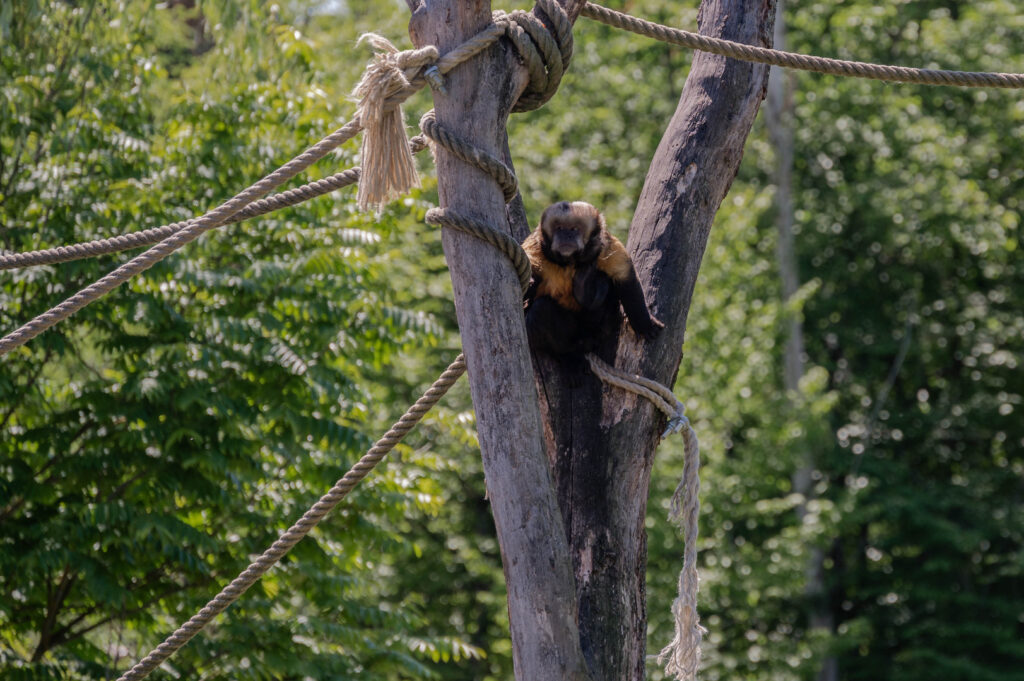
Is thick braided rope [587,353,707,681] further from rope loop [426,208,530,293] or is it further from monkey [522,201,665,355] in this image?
rope loop [426,208,530,293]

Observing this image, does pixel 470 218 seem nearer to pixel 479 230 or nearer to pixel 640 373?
pixel 479 230

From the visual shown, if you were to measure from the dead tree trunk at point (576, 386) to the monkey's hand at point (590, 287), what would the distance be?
1.90ft

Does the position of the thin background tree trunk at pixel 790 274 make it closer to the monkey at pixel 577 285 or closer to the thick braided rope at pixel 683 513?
the monkey at pixel 577 285

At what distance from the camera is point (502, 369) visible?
3.15m

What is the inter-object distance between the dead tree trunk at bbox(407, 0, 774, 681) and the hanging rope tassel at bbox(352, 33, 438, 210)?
141 millimetres

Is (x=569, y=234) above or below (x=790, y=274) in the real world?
below

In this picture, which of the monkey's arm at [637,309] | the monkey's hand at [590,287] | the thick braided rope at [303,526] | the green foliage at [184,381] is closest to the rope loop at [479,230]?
the thick braided rope at [303,526]

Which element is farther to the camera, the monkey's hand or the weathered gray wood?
the monkey's hand

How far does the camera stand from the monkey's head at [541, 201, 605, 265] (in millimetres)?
5008

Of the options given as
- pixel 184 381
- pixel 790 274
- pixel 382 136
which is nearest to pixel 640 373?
pixel 382 136

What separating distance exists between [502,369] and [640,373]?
80 centimetres

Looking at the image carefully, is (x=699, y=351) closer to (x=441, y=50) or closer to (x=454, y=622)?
(x=454, y=622)

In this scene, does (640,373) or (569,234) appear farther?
(569,234)

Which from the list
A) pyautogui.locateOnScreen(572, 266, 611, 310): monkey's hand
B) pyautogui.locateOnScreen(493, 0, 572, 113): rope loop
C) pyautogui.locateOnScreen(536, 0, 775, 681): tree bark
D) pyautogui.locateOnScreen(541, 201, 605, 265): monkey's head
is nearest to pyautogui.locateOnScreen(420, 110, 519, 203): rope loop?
pyautogui.locateOnScreen(493, 0, 572, 113): rope loop
